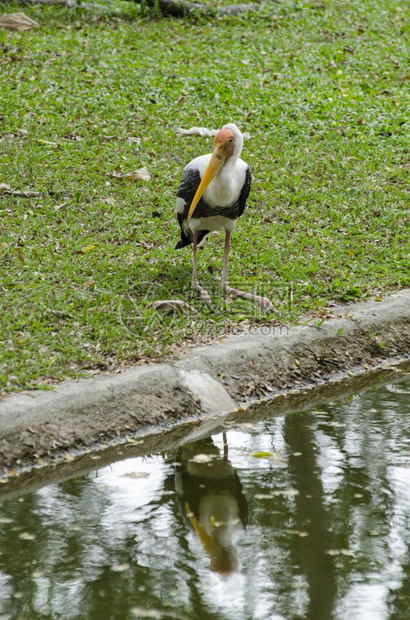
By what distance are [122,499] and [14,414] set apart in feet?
2.26

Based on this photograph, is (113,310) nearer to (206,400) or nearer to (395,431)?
→ (206,400)

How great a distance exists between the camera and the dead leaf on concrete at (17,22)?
11742 millimetres

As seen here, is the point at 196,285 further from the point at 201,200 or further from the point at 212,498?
the point at 212,498

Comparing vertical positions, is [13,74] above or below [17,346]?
above

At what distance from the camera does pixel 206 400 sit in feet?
16.1

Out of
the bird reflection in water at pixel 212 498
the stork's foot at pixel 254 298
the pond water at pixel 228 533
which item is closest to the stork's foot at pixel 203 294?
the stork's foot at pixel 254 298

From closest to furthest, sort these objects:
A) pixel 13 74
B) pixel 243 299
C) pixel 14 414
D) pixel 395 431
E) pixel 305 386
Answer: pixel 14 414 → pixel 395 431 → pixel 305 386 → pixel 243 299 → pixel 13 74

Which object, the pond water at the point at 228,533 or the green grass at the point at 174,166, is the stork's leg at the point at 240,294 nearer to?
the green grass at the point at 174,166

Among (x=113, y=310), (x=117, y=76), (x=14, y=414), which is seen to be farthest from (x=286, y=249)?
(x=117, y=76)

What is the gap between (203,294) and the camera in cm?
607

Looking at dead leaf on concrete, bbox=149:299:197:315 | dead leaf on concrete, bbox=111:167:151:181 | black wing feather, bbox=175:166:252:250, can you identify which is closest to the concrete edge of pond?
dead leaf on concrete, bbox=149:299:197:315

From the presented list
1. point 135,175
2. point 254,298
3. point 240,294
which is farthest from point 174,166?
point 254,298

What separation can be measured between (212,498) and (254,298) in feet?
7.40

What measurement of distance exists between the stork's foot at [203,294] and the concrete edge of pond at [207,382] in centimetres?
55
